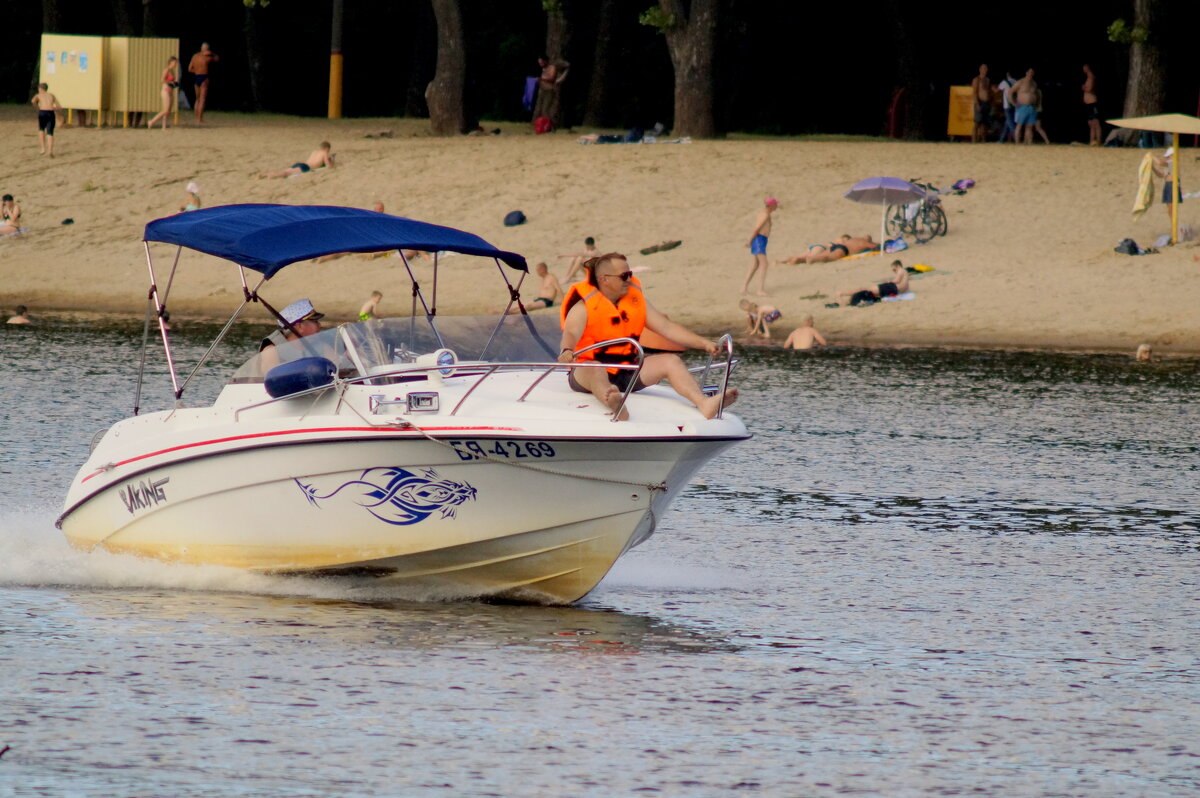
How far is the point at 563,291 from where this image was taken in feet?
93.8

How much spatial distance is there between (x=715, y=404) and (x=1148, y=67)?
27722 millimetres

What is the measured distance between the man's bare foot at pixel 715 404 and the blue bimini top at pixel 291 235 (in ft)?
6.42

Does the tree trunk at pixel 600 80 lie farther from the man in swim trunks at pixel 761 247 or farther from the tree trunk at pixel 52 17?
the man in swim trunks at pixel 761 247

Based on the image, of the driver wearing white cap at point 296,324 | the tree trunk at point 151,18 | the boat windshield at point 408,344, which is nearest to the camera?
the boat windshield at point 408,344

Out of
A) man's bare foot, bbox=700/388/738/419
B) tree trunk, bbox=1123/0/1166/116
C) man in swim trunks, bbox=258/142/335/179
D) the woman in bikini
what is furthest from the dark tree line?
man's bare foot, bbox=700/388/738/419

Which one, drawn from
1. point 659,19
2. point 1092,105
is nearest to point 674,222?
point 659,19

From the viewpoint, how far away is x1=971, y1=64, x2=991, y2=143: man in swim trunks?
1459 inches

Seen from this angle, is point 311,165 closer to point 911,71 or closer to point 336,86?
point 336,86

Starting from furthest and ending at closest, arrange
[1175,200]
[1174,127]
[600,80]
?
[600,80] → [1175,200] → [1174,127]

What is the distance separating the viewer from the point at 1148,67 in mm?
34438

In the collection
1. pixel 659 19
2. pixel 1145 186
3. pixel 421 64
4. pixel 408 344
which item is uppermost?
pixel 659 19

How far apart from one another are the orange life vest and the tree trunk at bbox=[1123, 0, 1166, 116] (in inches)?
1063

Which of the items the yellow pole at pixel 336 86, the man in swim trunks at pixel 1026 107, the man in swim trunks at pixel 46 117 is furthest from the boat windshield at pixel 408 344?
the yellow pole at pixel 336 86

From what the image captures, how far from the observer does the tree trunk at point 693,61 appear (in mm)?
35469
